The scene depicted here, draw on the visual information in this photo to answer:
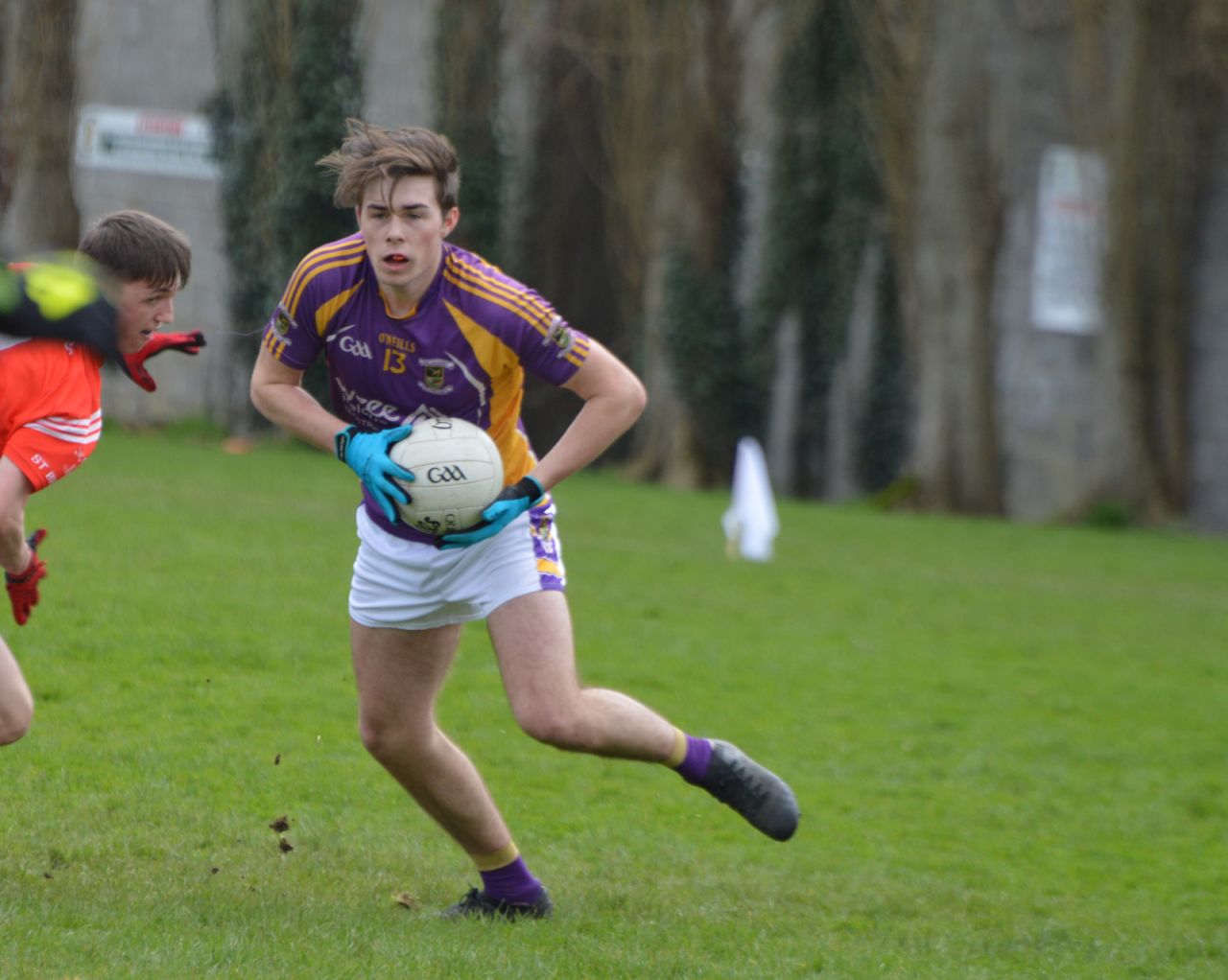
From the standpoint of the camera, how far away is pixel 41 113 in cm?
2345

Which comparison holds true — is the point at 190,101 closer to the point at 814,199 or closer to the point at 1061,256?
the point at 814,199

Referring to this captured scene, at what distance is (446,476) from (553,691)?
2.37 ft

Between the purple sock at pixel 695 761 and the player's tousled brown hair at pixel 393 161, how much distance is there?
185 centimetres

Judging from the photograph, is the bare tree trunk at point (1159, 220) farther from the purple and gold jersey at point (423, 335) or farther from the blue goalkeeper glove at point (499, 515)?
the blue goalkeeper glove at point (499, 515)

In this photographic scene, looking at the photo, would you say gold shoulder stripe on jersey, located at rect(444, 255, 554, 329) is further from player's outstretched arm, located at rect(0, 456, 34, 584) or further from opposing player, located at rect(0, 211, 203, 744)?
player's outstretched arm, located at rect(0, 456, 34, 584)

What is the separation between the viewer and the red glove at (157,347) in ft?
16.3

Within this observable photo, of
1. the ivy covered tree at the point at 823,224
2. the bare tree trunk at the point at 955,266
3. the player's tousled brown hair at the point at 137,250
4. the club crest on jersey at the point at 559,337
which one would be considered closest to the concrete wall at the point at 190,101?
the ivy covered tree at the point at 823,224

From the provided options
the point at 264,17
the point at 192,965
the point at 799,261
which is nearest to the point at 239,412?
the point at 264,17

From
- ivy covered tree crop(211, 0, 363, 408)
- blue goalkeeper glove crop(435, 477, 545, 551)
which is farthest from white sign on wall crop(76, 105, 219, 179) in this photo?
blue goalkeeper glove crop(435, 477, 545, 551)

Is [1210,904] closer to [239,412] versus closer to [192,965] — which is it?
[192,965]

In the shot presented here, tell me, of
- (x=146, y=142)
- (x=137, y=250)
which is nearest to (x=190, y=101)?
(x=146, y=142)

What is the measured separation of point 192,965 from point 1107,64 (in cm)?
2131

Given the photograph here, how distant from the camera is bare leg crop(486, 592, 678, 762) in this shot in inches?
196

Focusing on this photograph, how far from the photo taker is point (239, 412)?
25.5 meters
